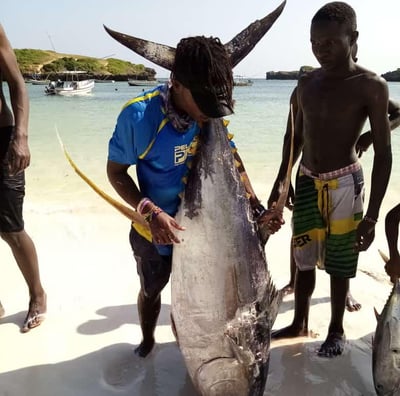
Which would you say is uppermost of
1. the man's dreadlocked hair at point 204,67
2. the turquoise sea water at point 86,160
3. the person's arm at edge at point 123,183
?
the man's dreadlocked hair at point 204,67

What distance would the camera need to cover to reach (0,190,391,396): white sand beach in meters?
2.47

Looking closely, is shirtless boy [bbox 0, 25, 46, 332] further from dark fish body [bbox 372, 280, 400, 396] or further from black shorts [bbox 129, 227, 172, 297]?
dark fish body [bbox 372, 280, 400, 396]

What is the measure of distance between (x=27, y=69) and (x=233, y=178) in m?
74.6

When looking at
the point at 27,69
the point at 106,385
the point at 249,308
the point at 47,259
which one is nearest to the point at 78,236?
the point at 47,259

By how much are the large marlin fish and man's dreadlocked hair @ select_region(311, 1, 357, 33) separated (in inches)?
53.0

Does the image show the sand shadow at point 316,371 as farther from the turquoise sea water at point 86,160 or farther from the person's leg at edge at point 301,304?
the turquoise sea water at point 86,160

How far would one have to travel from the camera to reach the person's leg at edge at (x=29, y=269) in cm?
297

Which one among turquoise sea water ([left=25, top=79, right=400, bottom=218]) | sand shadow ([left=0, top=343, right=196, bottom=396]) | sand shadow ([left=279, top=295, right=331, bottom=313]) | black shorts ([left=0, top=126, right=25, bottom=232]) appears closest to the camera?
sand shadow ([left=0, top=343, right=196, bottom=396])

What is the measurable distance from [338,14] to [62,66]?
75.1 metres

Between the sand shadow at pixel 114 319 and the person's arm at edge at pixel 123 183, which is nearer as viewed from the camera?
the person's arm at edge at pixel 123 183

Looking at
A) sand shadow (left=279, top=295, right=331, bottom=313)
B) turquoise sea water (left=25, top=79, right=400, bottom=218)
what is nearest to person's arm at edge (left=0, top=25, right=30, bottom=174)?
sand shadow (left=279, top=295, right=331, bottom=313)

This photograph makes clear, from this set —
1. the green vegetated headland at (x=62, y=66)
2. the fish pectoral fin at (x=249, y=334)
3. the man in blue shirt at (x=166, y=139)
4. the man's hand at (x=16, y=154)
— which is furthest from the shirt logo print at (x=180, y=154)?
the green vegetated headland at (x=62, y=66)

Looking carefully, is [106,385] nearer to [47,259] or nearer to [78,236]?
[47,259]

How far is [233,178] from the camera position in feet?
6.44
